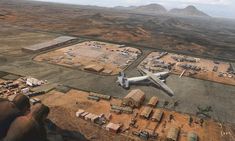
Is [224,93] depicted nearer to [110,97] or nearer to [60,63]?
[110,97]

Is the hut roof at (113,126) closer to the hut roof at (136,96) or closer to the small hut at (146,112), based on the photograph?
the small hut at (146,112)

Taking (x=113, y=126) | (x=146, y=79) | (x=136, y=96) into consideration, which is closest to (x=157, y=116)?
(x=136, y=96)

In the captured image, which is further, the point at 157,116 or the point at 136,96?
the point at 136,96

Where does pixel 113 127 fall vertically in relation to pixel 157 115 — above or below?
above

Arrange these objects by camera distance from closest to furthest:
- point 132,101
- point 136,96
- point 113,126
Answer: point 113,126
point 132,101
point 136,96

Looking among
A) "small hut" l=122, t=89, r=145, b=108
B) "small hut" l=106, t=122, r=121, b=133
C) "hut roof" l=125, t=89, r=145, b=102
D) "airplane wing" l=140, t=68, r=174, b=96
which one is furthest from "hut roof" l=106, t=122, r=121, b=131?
"airplane wing" l=140, t=68, r=174, b=96

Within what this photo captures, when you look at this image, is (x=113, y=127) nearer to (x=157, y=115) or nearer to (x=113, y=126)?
(x=113, y=126)

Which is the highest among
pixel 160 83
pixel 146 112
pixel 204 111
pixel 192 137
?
pixel 160 83

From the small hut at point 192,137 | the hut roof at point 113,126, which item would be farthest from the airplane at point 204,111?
the hut roof at point 113,126

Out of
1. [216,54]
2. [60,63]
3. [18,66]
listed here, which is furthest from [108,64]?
[216,54]
